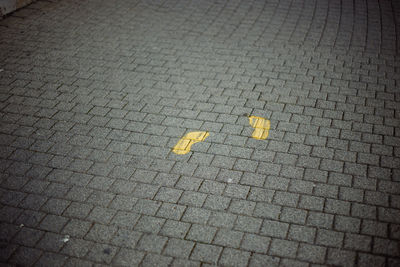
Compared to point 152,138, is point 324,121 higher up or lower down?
lower down

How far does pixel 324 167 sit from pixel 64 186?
306 cm

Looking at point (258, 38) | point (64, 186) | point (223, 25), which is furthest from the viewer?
point (223, 25)

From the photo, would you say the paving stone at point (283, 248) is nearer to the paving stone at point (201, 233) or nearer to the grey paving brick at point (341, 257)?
the grey paving brick at point (341, 257)

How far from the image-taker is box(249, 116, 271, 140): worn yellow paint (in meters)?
4.74

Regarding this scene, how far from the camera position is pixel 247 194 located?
3.95 m

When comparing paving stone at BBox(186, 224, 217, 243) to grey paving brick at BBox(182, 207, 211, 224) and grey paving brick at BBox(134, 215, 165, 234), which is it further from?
grey paving brick at BBox(134, 215, 165, 234)

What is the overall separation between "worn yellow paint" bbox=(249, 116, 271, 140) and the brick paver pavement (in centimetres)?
8

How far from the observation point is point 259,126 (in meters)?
4.89

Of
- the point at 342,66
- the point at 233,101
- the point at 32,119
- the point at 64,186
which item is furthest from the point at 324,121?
the point at 32,119

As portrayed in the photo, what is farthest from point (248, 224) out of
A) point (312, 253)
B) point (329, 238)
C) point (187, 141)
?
point (187, 141)

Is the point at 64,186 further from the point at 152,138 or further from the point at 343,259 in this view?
the point at 343,259

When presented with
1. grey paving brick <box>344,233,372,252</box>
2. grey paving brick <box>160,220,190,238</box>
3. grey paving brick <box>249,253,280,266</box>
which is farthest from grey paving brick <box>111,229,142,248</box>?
grey paving brick <box>344,233,372,252</box>

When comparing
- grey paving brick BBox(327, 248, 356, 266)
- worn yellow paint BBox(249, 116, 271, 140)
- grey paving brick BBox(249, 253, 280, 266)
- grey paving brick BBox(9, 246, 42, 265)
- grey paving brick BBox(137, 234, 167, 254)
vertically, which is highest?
grey paving brick BBox(9, 246, 42, 265)

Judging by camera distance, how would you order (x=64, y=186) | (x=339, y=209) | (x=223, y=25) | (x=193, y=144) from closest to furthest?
(x=339, y=209) < (x=64, y=186) < (x=193, y=144) < (x=223, y=25)
